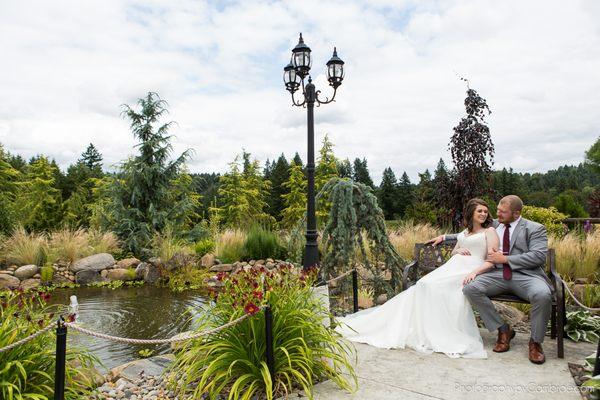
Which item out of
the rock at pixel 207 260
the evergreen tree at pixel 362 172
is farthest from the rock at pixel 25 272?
the evergreen tree at pixel 362 172

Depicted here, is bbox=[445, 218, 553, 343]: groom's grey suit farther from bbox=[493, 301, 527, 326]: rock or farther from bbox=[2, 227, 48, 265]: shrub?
bbox=[2, 227, 48, 265]: shrub

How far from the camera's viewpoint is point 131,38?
7.34 meters

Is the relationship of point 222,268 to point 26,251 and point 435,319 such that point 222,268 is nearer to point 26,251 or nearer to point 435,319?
point 26,251

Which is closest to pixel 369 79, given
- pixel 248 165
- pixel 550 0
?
pixel 550 0

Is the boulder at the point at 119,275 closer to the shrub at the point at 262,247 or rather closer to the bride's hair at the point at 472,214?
the shrub at the point at 262,247

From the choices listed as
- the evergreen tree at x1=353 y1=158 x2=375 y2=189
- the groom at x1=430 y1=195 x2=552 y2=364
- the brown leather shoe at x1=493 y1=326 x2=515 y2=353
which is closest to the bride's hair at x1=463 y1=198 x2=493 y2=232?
the groom at x1=430 y1=195 x2=552 y2=364

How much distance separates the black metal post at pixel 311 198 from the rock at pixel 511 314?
240 cm

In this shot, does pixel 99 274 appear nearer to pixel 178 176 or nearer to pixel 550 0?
pixel 178 176

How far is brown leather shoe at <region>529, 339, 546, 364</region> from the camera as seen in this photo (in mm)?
3510

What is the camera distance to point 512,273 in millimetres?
3939

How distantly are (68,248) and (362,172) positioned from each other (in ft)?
114

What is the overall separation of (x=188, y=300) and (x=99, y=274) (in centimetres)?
338

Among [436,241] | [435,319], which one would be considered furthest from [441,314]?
[436,241]

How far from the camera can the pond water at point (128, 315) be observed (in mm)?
5234
